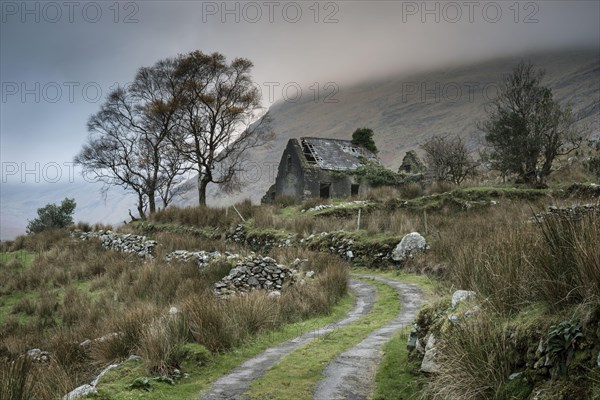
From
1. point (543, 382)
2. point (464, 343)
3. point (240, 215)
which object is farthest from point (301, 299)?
point (240, 215)

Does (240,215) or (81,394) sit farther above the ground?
(240,215)

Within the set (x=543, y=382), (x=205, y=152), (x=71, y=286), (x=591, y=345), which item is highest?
(x=205, y=152)

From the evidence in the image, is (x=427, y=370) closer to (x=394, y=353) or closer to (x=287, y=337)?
(x=394, y=353)

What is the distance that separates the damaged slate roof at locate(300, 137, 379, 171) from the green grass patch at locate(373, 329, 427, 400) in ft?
102

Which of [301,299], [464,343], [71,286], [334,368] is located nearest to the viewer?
[464,343]

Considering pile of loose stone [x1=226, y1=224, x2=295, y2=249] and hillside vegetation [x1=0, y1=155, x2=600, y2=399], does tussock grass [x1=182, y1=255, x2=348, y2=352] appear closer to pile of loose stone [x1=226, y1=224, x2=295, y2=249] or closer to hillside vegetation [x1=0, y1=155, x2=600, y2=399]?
hillside vegetation [x1=0, y1=155, x2=600, y2=399]

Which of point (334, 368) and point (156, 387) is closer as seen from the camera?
point (156, 387)

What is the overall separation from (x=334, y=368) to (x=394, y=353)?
910 mm

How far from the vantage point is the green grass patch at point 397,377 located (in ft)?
15.3

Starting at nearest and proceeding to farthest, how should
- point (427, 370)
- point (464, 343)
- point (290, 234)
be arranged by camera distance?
point (464, 343), point (427, 370), point (290, 234)

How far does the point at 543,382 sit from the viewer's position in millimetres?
3137

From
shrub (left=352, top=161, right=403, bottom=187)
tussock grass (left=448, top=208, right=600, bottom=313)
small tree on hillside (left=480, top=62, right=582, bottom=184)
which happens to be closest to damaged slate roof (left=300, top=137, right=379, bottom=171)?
shrub (left=352, top=161, right=403, bottom=187)

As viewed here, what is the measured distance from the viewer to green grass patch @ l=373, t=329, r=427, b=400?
466cm

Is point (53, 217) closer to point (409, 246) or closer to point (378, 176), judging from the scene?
point (378, 176)
